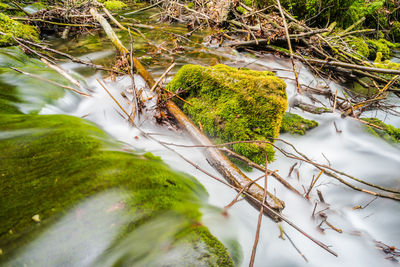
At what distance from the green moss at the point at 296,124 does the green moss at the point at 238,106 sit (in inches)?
27.6

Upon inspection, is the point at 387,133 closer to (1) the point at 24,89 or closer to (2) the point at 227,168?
(2) the point at 227,168

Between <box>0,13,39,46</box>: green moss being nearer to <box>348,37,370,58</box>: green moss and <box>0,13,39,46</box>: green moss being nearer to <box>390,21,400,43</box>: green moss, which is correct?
<box>348,37,370,58</box>: green moss

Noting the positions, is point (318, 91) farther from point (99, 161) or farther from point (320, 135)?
point (99, 161)

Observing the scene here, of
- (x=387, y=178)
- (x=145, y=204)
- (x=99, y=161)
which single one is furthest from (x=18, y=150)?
(x=387, y=178)

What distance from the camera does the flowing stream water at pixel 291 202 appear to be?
121 centimetres

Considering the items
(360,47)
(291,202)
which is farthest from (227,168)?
(360,47)

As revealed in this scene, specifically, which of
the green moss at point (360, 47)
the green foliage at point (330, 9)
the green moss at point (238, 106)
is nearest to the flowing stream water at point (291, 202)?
the green moss at point (238, 106)

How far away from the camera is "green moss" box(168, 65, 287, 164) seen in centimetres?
268

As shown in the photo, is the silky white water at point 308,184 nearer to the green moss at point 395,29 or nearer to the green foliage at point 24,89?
the green foliage at point 24,89

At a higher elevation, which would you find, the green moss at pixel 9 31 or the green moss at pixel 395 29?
the green moss at pixel 395 29

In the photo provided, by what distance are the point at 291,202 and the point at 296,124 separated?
1.57m

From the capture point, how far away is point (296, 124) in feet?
11.4

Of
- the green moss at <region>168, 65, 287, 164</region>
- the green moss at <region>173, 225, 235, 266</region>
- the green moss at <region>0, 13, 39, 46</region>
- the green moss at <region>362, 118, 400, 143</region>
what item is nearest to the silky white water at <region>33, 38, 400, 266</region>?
the green moss at <region>362, 118, 400, 143</region>

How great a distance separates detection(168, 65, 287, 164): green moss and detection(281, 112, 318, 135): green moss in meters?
0.70
